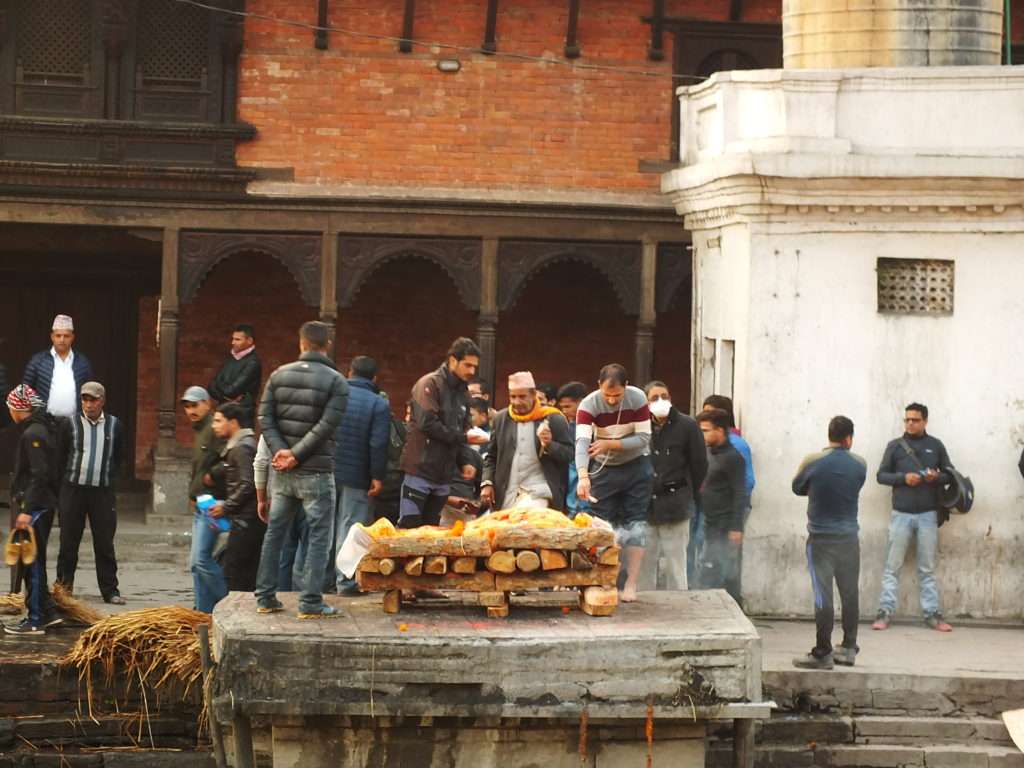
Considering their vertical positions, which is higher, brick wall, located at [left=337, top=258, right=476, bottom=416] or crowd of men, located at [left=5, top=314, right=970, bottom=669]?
brick wall, located at [left=337, top=258, right=476, bottom=416]

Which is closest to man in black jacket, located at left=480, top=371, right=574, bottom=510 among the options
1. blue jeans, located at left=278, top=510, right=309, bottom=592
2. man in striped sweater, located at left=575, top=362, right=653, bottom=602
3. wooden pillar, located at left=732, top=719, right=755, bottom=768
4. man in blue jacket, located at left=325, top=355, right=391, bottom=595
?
man in striped sweater, located at left=575, top=362, right=653, bottom=602

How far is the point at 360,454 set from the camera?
14.0m

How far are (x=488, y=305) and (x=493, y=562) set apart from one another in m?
8.82

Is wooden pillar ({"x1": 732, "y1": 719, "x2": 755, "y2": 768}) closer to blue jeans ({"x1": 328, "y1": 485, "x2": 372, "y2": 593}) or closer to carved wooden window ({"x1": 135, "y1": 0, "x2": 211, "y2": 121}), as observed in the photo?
blue jeans ({"x1": 328, "y1": 485, "x2": 372, "y2": 593})

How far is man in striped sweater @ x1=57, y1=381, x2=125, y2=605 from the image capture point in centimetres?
1501

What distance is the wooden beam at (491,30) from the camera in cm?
2056

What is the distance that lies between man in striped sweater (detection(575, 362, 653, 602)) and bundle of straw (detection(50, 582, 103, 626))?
3.46 meters

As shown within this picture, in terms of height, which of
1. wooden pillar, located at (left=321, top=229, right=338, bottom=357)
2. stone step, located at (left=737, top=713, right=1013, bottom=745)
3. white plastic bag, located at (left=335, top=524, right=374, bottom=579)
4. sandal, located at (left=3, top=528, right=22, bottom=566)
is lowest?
stone step, located at (left=737, top=713, right=1013, bottom=745)

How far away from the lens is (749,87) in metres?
15.9

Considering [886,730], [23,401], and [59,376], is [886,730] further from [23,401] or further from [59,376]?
[59,376]

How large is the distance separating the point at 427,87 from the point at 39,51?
12.2 feet

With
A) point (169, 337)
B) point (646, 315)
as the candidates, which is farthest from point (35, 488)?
point (646, 315)

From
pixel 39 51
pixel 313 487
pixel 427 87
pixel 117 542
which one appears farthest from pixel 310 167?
pixel 313 487

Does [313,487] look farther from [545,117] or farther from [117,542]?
[545,117]
